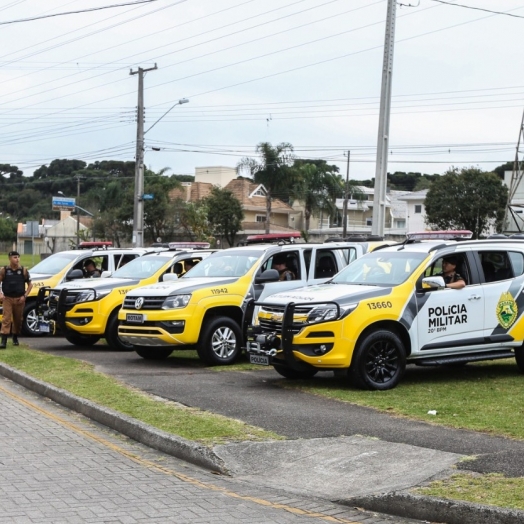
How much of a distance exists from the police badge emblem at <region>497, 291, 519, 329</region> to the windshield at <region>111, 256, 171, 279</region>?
25.8ft

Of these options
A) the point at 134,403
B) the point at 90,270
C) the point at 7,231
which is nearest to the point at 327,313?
the point at 134,403

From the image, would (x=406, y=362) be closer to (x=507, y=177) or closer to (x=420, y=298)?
(x=420, y=298)

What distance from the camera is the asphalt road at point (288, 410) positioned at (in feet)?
27.1

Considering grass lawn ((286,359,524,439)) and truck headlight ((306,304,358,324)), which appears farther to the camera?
truck headlight ((306,304,358,324))

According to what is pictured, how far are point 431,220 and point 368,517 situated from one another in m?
64.3

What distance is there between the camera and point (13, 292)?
17875mm

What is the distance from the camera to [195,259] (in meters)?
19.1

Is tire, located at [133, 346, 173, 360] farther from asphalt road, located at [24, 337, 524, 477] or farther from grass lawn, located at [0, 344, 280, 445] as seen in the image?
grass lawn, located at [0, 344, 280, 445]

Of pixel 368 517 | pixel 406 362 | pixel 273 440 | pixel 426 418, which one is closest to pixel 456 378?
pixel 406 362

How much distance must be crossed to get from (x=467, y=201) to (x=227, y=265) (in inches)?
2149

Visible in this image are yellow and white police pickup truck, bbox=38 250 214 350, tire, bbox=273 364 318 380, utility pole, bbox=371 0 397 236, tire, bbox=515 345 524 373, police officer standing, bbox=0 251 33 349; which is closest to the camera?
tire, bbox=273 364 318 380

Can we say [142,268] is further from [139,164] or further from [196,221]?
[196,221]

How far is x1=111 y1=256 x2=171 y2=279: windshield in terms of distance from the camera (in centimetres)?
1873

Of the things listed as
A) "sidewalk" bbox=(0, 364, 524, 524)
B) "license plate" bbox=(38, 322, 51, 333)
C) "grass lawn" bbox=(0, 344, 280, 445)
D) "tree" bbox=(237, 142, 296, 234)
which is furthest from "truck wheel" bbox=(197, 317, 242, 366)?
"tree" bbox=(237, 142, 296, 234)
